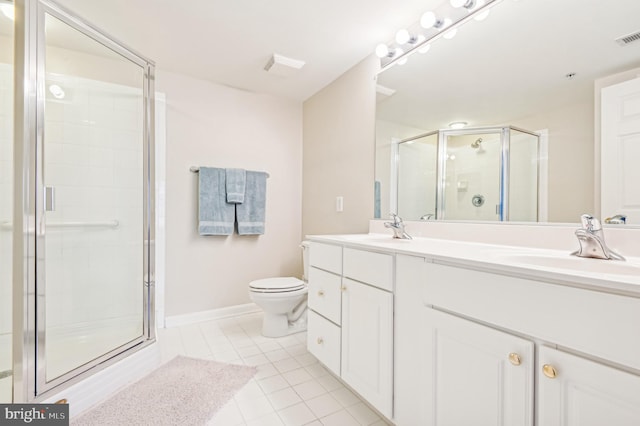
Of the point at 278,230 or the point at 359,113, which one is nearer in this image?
the point at 359,113

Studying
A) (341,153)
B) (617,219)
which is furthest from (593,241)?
(341,153)

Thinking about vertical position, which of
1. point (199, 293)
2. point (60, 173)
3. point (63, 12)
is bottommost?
point (199, 293)

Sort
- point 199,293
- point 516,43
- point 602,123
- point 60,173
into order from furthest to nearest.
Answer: point 199,293 < point 60,173 < point 516,43 < point 602,123

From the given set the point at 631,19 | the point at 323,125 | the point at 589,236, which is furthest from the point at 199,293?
the point at 631,19

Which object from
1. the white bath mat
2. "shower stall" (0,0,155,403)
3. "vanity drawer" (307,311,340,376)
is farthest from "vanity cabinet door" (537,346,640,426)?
"shower stall" (0,0,155,403)

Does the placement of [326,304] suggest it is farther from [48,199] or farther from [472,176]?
[48,199]

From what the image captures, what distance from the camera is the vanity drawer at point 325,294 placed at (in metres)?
1.48

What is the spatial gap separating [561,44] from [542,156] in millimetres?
448

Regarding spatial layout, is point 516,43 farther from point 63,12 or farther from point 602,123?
point 63,12

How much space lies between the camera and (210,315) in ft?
8.29

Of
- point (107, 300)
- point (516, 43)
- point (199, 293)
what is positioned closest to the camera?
point (516, 43)

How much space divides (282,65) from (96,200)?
1616 mm

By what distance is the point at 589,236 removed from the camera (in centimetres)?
97

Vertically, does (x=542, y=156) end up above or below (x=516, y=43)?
below
